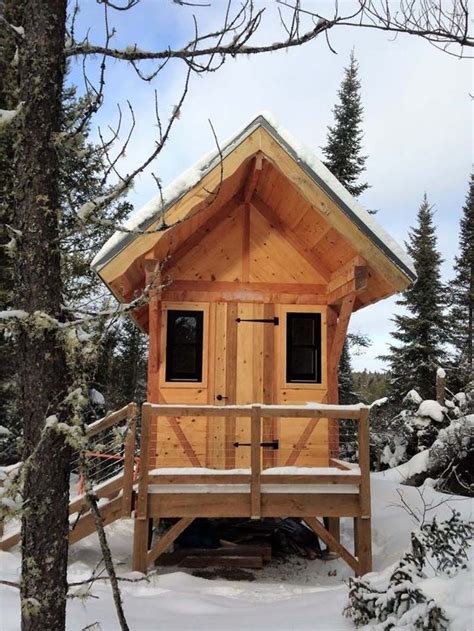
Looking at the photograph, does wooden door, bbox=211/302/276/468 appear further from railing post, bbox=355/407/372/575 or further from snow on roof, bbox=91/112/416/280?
snow on roof, bbox=91/112/416/280

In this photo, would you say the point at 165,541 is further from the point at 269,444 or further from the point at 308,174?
the point at 308,174

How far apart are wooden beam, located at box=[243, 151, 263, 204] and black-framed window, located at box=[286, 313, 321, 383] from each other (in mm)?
1850

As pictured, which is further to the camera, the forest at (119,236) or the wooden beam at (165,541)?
the wooden beam at (165,541)

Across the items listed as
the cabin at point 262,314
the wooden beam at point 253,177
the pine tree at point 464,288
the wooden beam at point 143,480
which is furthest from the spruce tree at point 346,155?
the wooden beam at point 143,480

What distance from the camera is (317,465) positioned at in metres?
8.22

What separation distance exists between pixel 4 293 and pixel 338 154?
43.6 feet

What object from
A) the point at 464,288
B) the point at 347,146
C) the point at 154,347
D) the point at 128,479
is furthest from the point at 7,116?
the point at 464,288

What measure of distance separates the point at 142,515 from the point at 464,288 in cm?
2534

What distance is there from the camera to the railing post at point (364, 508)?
6824mm

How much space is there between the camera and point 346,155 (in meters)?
20.8

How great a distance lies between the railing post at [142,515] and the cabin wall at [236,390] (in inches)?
55.8

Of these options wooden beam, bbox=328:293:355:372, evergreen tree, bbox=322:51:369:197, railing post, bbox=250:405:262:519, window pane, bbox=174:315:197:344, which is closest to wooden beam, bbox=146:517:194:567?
railing post, bbox=250:405:262:519

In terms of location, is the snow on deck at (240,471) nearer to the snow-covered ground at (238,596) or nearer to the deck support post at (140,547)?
the deck support post at (140,547)

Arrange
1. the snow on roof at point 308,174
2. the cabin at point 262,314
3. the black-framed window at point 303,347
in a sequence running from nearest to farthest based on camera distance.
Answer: the cabin at point 262,314 < the snow on roof at point 308,174 < the black-framed window at point 303,347
